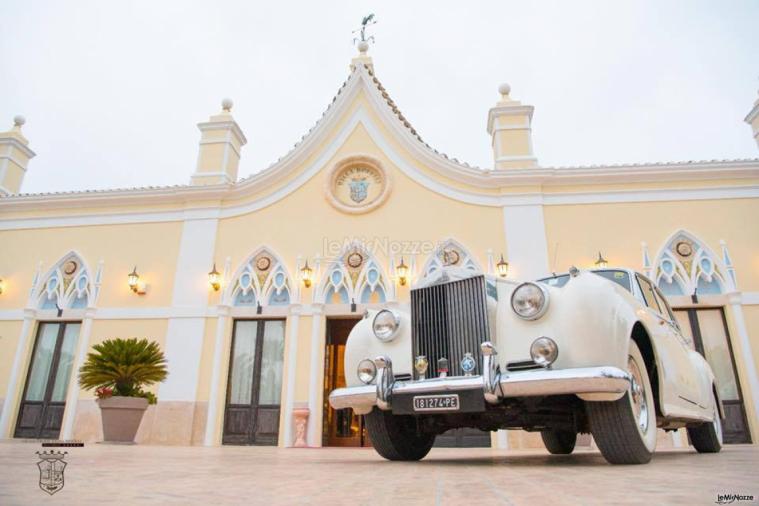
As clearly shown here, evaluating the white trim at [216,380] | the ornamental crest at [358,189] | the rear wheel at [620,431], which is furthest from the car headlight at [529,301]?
the white trim at [216,380]

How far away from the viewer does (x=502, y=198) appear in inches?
419

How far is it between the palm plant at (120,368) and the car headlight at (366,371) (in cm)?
576

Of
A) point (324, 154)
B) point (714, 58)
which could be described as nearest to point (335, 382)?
point (324, 154)

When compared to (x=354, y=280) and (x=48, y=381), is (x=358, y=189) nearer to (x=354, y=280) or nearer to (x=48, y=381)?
(x=354, y=280)

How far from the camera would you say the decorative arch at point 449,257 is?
10273 mm

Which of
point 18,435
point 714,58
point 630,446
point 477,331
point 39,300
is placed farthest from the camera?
point 39,300

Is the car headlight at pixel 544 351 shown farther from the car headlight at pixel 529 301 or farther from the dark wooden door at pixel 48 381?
the dark wooden door at pixel 48 381

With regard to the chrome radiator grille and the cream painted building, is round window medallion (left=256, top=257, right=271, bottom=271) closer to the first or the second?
the cream painted building

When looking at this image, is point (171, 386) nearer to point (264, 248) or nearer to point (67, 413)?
point (67, 413)

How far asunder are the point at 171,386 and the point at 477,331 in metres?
8.63

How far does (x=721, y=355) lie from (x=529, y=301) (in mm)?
8390

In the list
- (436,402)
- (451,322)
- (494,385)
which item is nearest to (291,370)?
(451,322)

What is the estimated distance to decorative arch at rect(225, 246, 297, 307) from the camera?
10773 millimetres

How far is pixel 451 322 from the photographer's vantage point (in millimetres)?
3838
